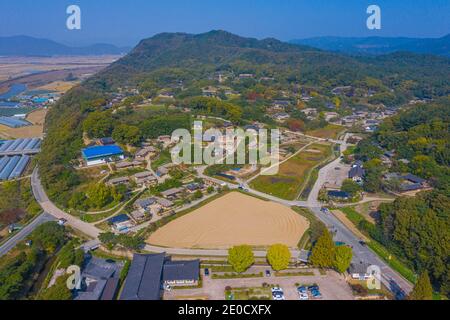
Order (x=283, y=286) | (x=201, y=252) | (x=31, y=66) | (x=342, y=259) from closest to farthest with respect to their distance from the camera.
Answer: (x=283, y=286)
(x=342, y=259)
(x=201, y=252)
(x=31, y=66)

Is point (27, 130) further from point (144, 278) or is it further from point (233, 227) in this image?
point (144, 278)

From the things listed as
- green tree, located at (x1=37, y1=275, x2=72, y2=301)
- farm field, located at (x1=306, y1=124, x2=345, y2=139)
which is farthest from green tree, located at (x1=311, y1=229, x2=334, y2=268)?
farm field, located at (x1=306, y1=124, x2=345, y2=139)

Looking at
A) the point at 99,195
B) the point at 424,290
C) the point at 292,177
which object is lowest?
the point at 424,290

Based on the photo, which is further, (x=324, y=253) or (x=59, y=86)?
(x=59, y=86)

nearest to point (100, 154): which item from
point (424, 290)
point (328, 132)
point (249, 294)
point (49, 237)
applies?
point (49, 237)

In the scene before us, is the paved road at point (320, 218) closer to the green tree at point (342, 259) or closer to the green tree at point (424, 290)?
the green tree at point (342, 259)

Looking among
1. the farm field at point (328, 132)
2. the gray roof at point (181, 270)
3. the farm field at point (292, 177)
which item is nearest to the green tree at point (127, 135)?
the farm field at point (292, 177)
